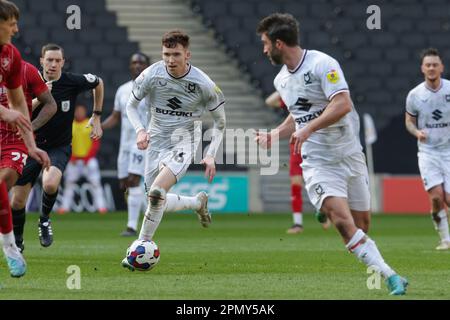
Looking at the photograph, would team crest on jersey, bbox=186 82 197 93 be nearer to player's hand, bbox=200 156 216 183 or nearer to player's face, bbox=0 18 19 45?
player's hand, bbox=200 156 216 183

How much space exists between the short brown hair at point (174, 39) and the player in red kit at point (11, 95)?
2234 mm

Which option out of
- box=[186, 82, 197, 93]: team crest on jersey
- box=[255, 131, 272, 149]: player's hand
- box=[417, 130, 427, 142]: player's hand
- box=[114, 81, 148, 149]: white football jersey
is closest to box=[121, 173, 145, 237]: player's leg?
box=[114, 81, 148, 149]: white football jersey

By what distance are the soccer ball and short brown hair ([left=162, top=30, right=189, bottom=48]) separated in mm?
1916

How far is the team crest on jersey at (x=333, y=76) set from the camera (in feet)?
27.4

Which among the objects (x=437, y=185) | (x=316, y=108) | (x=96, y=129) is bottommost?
(x=437, y=185)

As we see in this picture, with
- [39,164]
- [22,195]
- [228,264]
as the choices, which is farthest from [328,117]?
[22,195]

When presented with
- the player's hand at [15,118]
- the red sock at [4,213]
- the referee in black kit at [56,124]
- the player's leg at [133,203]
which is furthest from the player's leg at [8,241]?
the player's leg at [133,203]

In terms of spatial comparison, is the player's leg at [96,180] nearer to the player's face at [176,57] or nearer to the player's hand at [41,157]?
the player's face at [176,57]

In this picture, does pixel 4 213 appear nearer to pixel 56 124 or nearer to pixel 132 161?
pixel 56 124

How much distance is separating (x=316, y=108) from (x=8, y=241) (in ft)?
8.37

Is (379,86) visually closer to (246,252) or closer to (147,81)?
(246,252)

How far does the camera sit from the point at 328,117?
8203 mm
